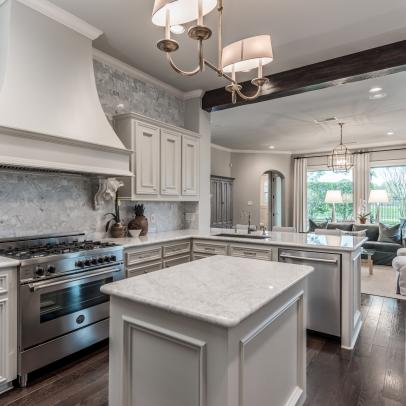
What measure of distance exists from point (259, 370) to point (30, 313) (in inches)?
67.4

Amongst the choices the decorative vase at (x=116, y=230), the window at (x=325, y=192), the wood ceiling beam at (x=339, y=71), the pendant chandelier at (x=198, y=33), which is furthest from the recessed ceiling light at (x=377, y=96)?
the decorative vase at (x=116, y=230)

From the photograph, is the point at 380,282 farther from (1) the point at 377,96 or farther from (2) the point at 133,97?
(2) the point at 133,97

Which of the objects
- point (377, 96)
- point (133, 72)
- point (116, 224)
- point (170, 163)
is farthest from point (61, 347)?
point (377, 96)

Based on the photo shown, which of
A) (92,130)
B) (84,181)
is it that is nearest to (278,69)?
(92,130)

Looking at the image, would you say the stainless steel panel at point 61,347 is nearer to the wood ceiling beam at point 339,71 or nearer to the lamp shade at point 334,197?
the wood ceiling beam at point 339,71

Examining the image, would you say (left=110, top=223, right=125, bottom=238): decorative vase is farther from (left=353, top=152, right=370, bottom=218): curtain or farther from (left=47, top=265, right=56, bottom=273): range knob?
(left=353, top=152, right=370, bottom=218): curtain

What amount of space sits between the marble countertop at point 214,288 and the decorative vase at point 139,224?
1823 millimetres

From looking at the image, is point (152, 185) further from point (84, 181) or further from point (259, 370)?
point (259, 370)

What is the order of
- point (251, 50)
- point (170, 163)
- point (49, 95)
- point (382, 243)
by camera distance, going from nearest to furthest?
point (251, 50) → point (49, 95) → point (170, 163) → point (382, 243)

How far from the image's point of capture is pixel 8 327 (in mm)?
2115

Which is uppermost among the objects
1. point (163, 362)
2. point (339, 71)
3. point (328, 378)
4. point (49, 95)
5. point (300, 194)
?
point (339, 71)

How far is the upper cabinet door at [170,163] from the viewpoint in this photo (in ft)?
12.5

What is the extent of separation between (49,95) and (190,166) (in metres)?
2.14

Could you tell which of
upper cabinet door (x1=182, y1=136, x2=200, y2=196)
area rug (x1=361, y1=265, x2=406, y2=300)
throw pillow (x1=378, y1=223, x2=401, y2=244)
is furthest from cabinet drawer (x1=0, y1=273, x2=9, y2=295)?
throw pillow (x1=378, y1=223, x2=401, y2=244)
